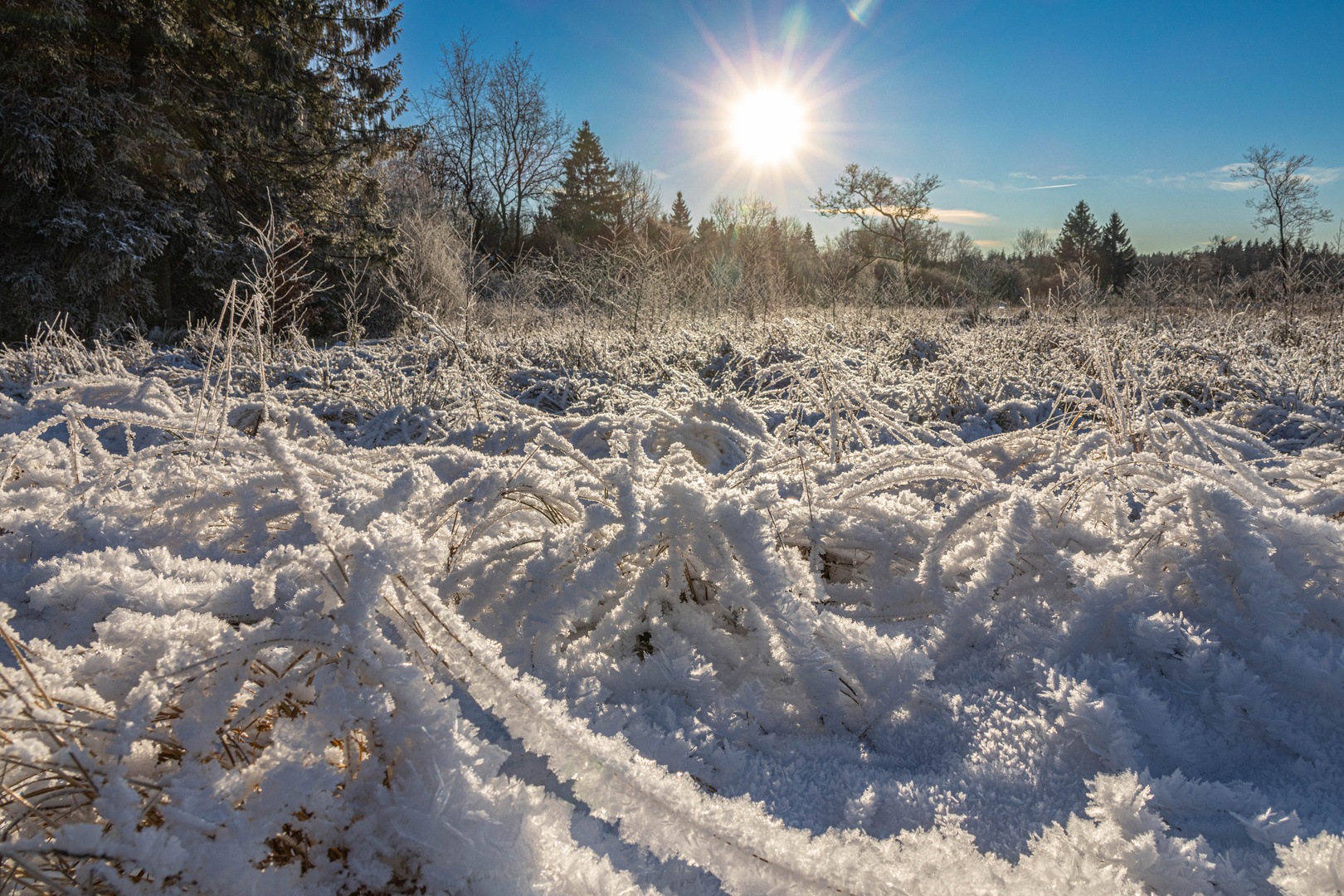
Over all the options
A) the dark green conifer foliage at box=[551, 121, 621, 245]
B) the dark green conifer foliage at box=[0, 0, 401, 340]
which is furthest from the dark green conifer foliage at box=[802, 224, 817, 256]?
the dark green conifer foliage at box=[0, 0, 401, 340]

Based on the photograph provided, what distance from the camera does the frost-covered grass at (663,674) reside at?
0.50 meters

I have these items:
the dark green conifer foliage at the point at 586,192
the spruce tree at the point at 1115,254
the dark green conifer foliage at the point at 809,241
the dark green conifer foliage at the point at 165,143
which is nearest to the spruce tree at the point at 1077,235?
the spruce tree at the point at 1115,254

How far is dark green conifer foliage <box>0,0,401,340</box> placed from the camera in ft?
24.8

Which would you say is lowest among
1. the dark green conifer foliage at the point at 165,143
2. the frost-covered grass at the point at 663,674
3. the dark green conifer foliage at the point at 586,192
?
the frost-covered grass at the point at 663,674

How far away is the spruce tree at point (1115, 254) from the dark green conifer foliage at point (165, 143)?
36.5 metres

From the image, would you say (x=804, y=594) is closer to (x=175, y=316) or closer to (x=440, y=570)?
(x=440, y=570)

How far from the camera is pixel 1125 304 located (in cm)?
1190

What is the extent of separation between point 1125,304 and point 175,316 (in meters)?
16.9

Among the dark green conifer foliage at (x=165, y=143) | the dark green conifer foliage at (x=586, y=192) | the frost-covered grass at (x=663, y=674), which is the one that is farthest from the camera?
the dark green conifer foliage at (x=586, y=192)

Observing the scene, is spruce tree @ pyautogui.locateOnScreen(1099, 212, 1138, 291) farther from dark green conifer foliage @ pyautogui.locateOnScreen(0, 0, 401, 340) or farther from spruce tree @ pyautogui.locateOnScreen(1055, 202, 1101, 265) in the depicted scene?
dark green conifer foliage @ pyautogui.locateOnScreen(0, 0, 401, 340)

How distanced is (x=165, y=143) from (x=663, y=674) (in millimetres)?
11019

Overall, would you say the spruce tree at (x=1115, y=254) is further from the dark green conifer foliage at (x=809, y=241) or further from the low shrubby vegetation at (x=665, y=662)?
the low shrubby vegetation at (x=665, y=662)

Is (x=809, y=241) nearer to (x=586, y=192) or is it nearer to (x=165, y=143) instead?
(x=586, y=192)

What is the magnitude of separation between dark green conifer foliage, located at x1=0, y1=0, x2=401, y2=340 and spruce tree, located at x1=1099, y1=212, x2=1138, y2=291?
3648cm
